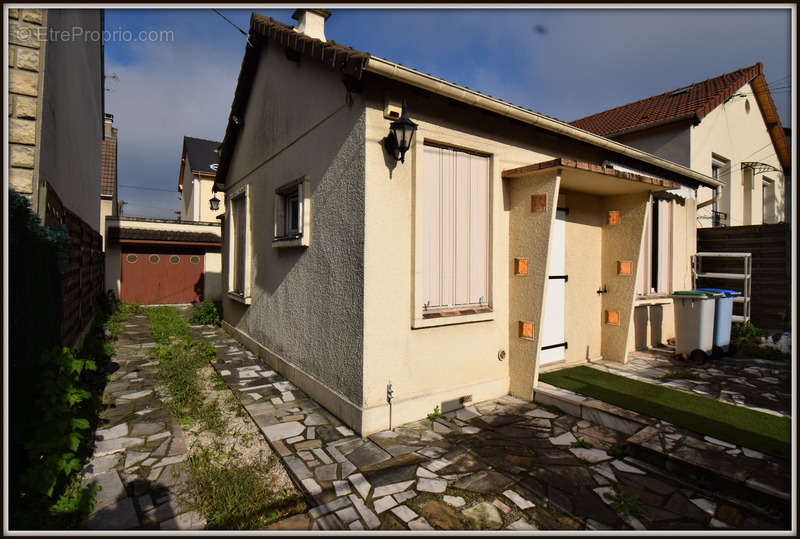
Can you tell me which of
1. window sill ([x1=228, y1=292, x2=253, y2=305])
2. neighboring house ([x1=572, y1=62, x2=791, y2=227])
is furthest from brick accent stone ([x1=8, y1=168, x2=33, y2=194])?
neighboring house ([x1=572, y1=62, x2=791, y2=227])

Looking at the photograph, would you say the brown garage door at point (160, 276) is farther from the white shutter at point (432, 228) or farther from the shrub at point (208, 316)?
the white shutter at point (432, 228)

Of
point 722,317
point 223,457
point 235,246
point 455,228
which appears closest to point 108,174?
point 235,246

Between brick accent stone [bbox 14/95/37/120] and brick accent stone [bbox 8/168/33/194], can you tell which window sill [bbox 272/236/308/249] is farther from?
brick accent stone [bbox 14/95/37/120]

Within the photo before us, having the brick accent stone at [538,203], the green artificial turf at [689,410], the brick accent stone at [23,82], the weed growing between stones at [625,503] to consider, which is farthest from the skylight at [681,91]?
the brick accent stone at [23,82]

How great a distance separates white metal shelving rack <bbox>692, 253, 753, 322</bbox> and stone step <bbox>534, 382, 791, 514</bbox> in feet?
16.8

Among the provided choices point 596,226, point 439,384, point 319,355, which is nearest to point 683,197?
point 596,226

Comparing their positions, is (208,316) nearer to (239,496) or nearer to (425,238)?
(425,238)

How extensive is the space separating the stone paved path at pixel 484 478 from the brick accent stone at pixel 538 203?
237 cm

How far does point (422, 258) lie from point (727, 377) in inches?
184

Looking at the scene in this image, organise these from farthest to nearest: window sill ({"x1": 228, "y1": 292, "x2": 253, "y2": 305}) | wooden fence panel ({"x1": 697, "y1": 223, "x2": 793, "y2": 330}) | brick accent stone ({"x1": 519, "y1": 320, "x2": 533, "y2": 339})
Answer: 1. window sill ({"x1": 228, "y1": 292, "x2": 253, "y2": 305})
2. wooden fence panel ({"x1": 697, "y1": 223, "x2": 793, "y2": 330})
3. brick accent stone ({"x1": 519, "y1": 320, "x2": 533, "y2": 339})

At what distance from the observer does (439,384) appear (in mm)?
4574

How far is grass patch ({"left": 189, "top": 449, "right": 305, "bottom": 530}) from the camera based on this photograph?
276cm

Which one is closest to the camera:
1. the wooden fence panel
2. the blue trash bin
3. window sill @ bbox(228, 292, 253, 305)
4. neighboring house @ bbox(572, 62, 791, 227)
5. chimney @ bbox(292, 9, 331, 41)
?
chimney @ bbox(292, 9, 331, 41)

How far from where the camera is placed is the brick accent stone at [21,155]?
340 cm
